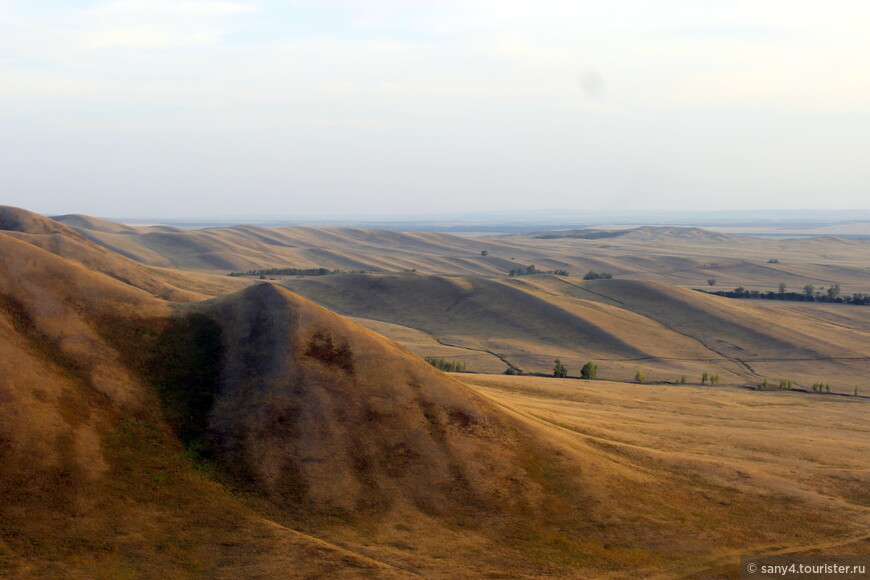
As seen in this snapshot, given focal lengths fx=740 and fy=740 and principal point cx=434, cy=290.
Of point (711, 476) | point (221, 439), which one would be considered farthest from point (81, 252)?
point (711, 476)

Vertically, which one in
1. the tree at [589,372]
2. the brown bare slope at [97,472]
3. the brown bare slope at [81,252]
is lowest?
the tree at [589,372]

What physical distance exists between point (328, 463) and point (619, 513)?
1545cm

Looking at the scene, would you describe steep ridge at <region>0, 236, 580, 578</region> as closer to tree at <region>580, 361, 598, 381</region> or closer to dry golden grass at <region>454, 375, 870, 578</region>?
dry golden grass at <region>454, 375, 870, 578</region>

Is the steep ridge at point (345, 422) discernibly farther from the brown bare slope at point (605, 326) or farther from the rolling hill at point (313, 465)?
the brown bare slope at point (605, 326)

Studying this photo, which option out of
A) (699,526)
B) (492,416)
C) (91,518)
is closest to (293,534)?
(91,518)

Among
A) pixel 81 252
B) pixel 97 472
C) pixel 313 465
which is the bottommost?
pixel 313 465

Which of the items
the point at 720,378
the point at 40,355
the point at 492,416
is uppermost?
the point at 40,355

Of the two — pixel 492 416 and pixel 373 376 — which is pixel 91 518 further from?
pixel 492 416

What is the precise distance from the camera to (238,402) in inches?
1615

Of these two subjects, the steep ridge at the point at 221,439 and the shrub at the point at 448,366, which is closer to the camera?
the steep ridge at the point at 221,439

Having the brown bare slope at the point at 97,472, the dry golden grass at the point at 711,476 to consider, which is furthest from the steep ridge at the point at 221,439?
the dry golden grass at the point at 711,476

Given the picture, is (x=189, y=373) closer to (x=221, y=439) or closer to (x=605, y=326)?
(x=221, y=439)

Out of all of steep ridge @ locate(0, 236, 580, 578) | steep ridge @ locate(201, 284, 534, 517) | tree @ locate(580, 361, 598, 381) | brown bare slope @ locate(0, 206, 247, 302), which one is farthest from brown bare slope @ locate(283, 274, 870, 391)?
steep ridge @ locate(0, 236, 580, 578)

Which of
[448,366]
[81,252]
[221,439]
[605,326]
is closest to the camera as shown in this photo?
[221,439]
